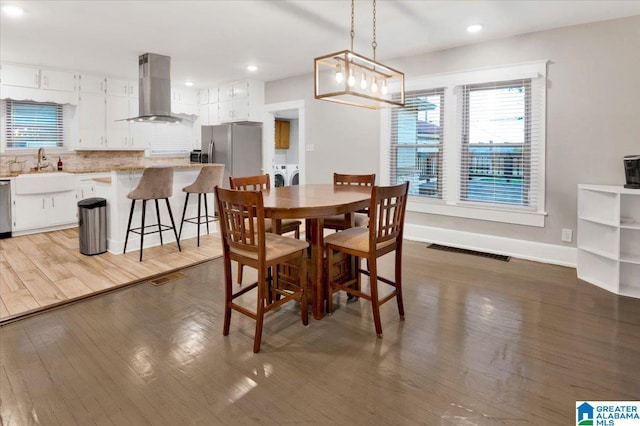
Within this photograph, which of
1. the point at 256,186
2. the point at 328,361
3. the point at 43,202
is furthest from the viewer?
the point at 43,202

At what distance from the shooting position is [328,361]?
2127 mm

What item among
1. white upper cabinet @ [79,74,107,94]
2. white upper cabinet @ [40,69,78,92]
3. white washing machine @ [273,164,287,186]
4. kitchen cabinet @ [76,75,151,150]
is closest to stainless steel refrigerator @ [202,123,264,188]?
white washing machine @ [273,164,287,186]

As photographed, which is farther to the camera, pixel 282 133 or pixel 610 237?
pixel 282 133

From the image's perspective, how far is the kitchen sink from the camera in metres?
5.20

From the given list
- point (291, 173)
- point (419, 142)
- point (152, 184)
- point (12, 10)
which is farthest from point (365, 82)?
point (291, 173)

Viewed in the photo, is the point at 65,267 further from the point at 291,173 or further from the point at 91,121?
the point at 291,173

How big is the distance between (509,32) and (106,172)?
6.12 m

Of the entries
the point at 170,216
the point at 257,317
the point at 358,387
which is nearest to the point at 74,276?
the point at 170,216

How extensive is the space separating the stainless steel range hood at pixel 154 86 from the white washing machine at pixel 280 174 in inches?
101

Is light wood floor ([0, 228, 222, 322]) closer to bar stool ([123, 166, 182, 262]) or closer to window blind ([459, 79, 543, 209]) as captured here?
bar stool ([123, 166, 182, 262])

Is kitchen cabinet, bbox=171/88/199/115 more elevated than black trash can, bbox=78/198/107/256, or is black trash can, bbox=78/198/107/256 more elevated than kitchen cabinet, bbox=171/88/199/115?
kitchen cabinet, bbox=171/88/199/115

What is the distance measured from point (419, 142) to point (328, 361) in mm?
3481

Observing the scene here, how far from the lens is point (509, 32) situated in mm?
3982

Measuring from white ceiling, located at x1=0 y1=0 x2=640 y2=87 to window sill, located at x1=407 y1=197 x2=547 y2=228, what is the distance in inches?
75.3
